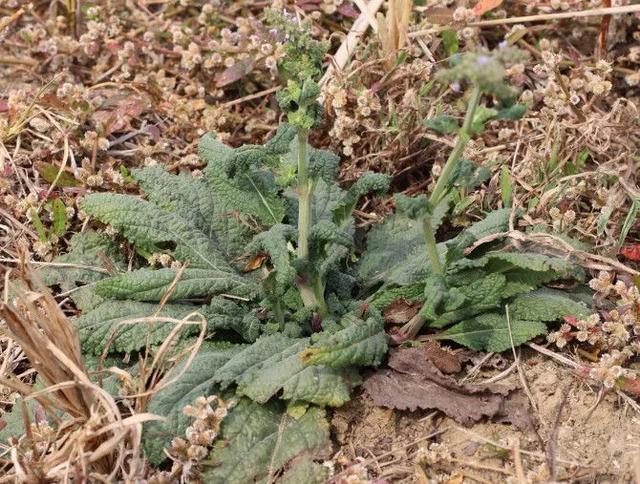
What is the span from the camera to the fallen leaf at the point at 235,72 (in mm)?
3654

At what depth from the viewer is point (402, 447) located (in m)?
2.50

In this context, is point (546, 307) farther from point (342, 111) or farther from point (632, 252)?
point (342, 111)

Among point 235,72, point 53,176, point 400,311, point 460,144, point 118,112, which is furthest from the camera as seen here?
point 235,72

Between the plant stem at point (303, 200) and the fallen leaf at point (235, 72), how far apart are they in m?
1.16

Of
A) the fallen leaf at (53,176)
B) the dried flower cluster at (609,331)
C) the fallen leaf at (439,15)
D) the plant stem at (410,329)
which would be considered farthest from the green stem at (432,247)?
the fallen leaf at (53,176)

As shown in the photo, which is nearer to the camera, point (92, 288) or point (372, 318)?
point (372, 318)

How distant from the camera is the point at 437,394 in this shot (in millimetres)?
2574

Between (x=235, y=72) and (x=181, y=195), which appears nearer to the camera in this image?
(x=181, y=195)

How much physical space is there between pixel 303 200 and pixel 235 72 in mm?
1240

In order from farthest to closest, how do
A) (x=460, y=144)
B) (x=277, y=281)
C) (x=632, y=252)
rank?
(x=632, y=252), (x=277, y=281), (x=460, y=144)

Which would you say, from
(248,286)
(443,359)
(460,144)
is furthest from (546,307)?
(248,286)

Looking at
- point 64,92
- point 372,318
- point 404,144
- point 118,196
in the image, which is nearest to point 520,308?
point 372,318

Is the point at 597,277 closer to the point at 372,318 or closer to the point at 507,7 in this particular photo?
the point at 372,318

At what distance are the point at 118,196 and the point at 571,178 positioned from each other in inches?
66.9
